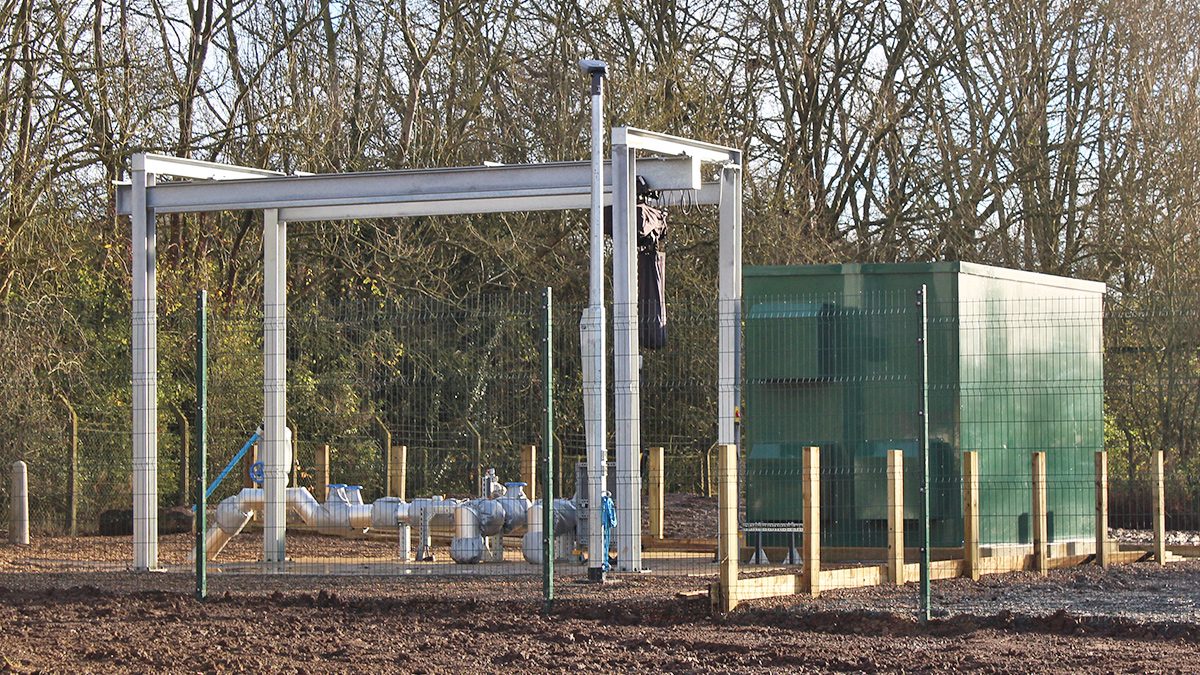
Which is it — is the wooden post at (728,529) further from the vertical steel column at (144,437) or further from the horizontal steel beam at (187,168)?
the horizontal steel beam at (187,168)

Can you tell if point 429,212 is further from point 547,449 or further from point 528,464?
point 547,449

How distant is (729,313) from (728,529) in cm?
288

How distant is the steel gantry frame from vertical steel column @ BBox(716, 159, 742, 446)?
0.6 inches

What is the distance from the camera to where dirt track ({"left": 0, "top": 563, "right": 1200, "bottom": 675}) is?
777 cm

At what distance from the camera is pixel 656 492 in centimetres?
1563

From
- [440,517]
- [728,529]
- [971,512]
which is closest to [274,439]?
[440,517]

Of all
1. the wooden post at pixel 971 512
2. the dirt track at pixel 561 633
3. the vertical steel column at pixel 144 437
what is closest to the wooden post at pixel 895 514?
the dirt track at pixel 561 633

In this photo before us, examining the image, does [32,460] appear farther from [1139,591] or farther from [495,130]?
[1139,591]

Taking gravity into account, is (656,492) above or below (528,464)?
below

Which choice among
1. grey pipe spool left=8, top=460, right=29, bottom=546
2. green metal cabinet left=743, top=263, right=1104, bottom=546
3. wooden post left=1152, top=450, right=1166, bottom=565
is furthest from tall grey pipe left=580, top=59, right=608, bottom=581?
grey pipe spool left=8, top=460, right=29, bottom=546

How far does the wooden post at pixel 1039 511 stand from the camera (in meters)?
11.8

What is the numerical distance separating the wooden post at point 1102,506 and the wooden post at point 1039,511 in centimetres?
52

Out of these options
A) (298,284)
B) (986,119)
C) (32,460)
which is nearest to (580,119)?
(298,284)

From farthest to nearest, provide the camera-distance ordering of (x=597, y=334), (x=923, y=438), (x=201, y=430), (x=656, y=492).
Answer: (x=656, y=492), (x=597, y=334), (x=201, y=430), (x=923, y=438)
